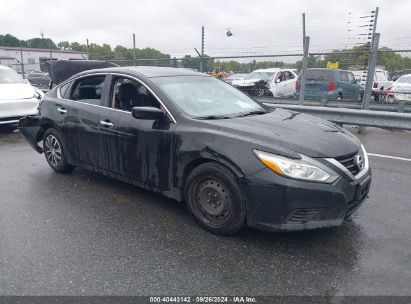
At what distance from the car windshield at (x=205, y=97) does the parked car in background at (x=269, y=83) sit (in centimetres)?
1034

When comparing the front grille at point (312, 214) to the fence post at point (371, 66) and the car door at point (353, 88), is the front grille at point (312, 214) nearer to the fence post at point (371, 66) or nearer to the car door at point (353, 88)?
the fence post at point (371, 66)

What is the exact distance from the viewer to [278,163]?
313 cm

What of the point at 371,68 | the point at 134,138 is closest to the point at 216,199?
the point at 134,138

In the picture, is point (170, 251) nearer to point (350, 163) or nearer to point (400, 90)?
point (350, 163)

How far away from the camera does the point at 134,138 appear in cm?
407

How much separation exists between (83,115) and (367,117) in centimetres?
558

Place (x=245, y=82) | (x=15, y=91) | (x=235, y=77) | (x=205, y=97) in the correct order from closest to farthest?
(x=205, y=97), (x=15, y=91), (x=245, y=82), (x=235, y=77)

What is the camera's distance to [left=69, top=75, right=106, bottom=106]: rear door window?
467 cm

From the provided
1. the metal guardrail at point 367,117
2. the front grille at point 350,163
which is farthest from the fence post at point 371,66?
the front grille at point 350,163

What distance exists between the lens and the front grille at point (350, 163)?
328cm

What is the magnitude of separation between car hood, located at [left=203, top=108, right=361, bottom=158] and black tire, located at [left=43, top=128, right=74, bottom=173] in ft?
8.53

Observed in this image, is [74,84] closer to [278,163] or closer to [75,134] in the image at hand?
[75,134]

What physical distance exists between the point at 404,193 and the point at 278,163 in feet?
7.98

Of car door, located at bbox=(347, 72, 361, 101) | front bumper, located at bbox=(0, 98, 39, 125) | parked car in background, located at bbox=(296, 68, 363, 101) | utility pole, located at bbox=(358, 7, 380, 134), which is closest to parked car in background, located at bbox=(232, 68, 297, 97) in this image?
parked car in background, located at bbox=(296, 68, 363, 101)
